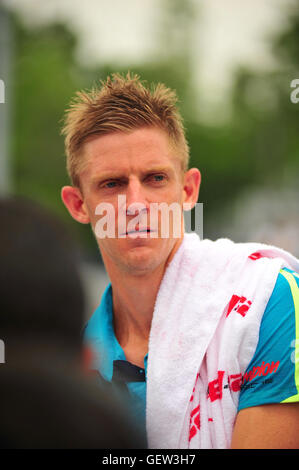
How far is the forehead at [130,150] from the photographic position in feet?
5.90

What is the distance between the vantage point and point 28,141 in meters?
22.0

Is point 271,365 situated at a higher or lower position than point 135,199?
lower

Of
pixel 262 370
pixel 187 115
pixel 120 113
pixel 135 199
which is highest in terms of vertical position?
pixel 187 115

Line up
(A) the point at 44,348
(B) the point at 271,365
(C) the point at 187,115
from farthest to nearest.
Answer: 1. (C) the point at 187,115
2. (B) the point at 271,365
3. (A) the point at 44,348

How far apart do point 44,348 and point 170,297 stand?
3.04 ft

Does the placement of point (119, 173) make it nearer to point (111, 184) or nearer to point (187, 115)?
point (111, 184)

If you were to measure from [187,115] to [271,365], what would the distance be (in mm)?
22904

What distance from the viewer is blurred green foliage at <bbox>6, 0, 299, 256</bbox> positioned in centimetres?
2173

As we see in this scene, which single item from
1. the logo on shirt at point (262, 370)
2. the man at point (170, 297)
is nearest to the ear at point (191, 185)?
the man at point (170, 297)

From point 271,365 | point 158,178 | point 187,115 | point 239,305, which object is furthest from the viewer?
point 187,115

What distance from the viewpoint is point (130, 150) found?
1.80 meters

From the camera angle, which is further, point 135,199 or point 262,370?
point 135,199

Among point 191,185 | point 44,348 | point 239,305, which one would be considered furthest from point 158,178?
point 44,348

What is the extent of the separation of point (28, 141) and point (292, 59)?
10717 mm
